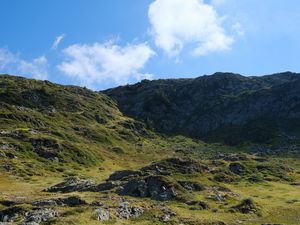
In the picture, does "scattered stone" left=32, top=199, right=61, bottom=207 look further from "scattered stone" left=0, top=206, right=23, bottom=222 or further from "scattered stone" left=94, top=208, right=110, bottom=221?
"scattered stone" left=94, top=208, right=110, bottom=221

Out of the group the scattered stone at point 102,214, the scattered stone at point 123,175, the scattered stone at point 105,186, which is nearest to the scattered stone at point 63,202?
the scattered stone at point 102,214

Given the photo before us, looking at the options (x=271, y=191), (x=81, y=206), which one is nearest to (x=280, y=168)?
(x=271, y=191)

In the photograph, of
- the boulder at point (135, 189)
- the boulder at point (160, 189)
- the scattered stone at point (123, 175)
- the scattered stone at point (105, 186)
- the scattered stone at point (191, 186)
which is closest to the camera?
the boulder at point (160, 189)

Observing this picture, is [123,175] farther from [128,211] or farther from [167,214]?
[167,214]

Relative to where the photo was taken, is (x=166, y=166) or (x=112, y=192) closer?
(x=112, y=192)

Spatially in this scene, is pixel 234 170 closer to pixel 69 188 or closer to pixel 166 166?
pixel 166 166

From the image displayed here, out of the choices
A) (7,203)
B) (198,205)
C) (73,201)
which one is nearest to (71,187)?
(73,201)

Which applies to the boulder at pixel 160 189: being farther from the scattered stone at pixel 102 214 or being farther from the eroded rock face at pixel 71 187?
the scattered stone at pixel 102 214

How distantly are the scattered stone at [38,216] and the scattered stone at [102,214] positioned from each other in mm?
6388

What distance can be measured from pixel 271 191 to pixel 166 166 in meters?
30.4

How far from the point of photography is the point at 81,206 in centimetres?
7925

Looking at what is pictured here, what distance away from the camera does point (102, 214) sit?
2899 inches

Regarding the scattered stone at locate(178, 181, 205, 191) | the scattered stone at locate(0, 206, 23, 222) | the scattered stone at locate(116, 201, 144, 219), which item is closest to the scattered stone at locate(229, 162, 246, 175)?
A: the scattered stone at locate(178, 181, 205, 191)

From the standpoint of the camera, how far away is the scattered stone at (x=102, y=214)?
2846 inches
